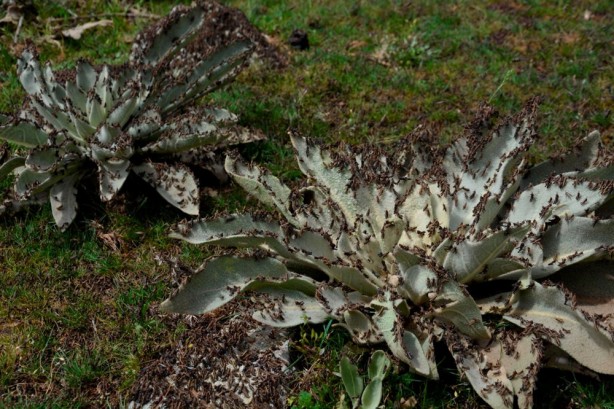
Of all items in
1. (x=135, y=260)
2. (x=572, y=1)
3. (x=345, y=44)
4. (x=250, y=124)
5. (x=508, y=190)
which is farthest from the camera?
(x=572, y=1)

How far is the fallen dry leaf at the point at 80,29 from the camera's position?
5320mm

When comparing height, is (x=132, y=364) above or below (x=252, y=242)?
below

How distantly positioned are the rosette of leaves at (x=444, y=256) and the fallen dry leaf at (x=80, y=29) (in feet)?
9.90

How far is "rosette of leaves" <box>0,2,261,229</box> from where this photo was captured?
11.1ft

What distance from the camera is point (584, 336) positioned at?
2441 millimetres

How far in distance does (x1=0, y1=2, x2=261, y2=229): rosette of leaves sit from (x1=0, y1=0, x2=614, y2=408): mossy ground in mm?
206

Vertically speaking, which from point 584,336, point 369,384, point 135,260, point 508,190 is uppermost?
point 508,190

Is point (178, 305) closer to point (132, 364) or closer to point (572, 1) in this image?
point (132, 364)

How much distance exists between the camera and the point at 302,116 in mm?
4391

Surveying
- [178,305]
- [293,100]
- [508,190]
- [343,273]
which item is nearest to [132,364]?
[178,305]

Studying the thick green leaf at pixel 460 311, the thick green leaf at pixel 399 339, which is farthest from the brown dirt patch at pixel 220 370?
the thick green leaf at pixel 460 311

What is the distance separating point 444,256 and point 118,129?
1861 millimetres

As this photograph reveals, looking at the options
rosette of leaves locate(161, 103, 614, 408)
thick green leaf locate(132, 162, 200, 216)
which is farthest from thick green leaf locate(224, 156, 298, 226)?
thick green leaf locate(132, 162, 200, 216)

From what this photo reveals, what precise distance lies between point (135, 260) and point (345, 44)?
2798mm
